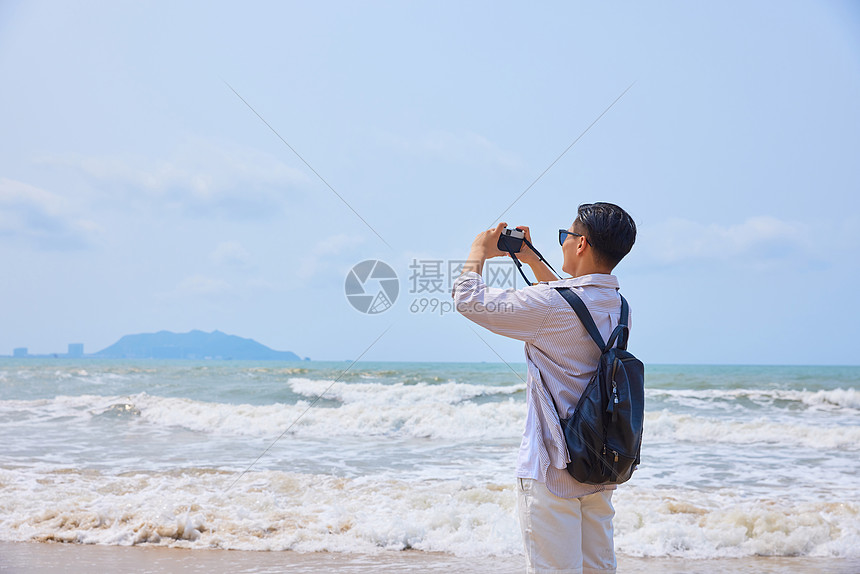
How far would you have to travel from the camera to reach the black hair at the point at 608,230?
59.9 inches

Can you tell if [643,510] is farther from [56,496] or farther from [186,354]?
[186,354]

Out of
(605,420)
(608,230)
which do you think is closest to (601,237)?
(608,230)

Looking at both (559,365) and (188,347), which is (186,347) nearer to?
(188,347)

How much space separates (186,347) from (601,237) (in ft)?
181

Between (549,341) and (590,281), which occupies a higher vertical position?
(590,281)

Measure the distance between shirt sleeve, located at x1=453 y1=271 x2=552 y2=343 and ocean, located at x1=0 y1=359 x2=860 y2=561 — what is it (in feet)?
9.73

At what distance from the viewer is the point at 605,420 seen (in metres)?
1.43

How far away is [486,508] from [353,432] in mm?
4923

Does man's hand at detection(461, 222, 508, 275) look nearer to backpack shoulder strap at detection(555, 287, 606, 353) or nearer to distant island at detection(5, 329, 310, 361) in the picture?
backpack shoulder strap at detection(555, 287, 606, 353)

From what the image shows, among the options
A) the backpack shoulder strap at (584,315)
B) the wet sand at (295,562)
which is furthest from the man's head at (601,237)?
the wet sand at (295,562)

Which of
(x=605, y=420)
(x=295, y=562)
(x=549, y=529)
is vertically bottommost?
(x=295, y=562)

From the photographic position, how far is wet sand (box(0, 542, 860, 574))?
3531 millimetres

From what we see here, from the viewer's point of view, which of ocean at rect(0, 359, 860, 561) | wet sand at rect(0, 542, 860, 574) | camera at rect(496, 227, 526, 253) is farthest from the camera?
ocean at rect(0, 359, 860, 561)

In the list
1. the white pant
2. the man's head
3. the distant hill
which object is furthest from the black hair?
the distant hill
